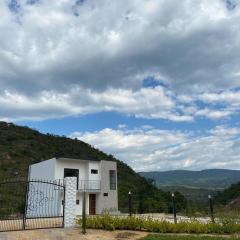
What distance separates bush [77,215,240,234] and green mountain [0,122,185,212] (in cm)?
2917

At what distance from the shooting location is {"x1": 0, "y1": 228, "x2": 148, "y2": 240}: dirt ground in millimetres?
18156

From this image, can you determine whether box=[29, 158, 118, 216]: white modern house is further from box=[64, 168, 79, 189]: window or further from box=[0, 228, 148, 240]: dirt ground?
box=[0, 228, 148, 240]: dirt ground

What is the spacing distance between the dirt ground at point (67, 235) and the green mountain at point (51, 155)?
30.5 metres

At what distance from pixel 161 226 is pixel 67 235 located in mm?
4378

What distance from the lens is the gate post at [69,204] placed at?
68.4ft

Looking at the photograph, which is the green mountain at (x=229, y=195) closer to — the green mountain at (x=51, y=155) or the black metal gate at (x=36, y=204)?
the green mountain at (x=51, y=155)

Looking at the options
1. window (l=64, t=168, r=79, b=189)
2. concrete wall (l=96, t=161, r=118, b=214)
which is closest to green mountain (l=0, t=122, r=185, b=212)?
concrete wall (l=96, t=161, r=118, b=214)

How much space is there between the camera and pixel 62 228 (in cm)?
2052

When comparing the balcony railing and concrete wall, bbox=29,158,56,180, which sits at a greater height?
concrete wall, bbox=29,158,56,180

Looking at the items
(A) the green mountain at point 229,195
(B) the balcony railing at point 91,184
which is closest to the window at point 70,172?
(B) the balcony railing at point 91,184

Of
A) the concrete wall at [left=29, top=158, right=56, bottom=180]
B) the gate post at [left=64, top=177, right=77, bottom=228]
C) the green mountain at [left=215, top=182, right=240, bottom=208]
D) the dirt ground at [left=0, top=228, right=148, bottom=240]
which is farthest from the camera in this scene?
the green mountain at [left=215, top=182, right=240, bottom=208]

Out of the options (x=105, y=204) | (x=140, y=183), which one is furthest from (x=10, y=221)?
(x=140, y=183)

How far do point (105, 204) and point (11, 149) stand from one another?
36.4 m

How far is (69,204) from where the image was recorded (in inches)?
832
